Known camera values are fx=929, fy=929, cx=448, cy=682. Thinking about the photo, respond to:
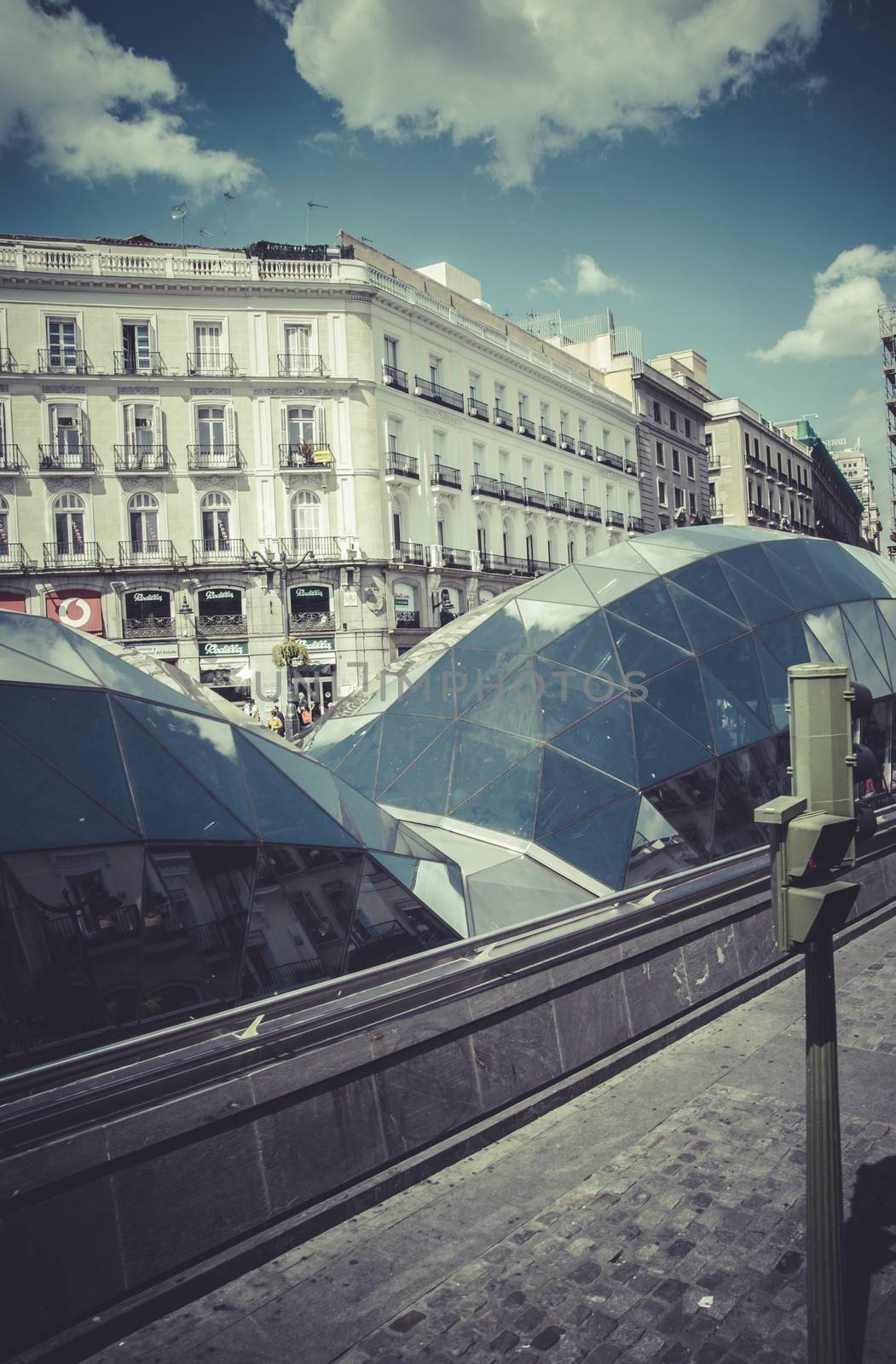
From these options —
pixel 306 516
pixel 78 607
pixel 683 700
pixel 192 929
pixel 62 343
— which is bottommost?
pixel 192 929

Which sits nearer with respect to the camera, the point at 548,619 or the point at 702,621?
the point at 702,621

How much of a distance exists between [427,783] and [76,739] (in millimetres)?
4787

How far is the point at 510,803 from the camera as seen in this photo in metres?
9.31

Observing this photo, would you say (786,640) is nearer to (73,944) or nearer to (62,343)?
(73,944)

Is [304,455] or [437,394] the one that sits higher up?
[437,394]

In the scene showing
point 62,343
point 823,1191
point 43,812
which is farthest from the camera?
point 62,343

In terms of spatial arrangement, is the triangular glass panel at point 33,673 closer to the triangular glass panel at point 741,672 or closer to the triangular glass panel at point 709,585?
the triangular glass panel at point 741,672

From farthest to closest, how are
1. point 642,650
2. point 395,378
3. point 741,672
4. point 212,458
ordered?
point 395,378 < point 212,458 < point 741,672 < point 642,650

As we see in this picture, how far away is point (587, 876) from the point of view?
28.0 ft

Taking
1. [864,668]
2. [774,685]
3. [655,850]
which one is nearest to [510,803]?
[655,850]

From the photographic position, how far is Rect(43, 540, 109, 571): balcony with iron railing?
1369 inches

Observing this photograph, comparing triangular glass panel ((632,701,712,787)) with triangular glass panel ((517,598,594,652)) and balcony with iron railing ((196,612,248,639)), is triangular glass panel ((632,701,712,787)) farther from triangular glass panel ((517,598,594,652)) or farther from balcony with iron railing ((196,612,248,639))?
balcony with iron railing ((196,612,248,639))

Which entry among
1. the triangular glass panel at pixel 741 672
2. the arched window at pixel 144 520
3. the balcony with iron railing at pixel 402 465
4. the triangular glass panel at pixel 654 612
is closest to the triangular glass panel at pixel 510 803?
the triangular glass panel at pixel 654 612

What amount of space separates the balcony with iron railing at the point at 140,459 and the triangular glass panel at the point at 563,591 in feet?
90.0
